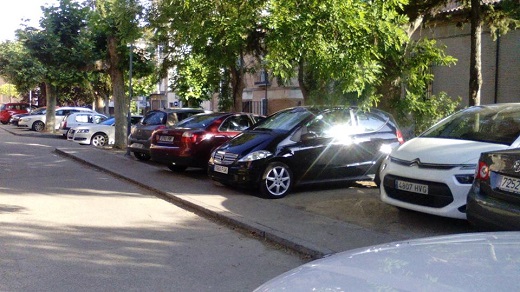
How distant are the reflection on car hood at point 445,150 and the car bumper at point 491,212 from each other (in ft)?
4.42

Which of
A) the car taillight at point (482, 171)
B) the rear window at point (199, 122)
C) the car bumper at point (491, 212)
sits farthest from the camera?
the rear window at point (199, 122)

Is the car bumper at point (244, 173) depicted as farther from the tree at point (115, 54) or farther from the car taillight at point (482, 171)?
the tree at point (115, 54)

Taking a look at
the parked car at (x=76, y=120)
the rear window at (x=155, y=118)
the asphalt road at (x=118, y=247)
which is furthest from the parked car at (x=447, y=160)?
the parked car at (x=76, y=120)

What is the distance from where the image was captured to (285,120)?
34.6ft

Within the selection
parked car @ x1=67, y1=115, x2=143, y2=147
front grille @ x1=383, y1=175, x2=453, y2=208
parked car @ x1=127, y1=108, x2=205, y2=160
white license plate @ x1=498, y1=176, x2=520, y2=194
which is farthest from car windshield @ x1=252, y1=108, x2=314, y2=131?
parked car @ x1=67, y1=115, x2=143, y2=147

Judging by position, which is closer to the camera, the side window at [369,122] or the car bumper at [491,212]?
the car bumper at [491,212]

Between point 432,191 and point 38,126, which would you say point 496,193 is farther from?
point 38,126

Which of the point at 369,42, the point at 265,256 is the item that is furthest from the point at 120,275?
the point at 369,42

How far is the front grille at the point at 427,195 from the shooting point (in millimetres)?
6945

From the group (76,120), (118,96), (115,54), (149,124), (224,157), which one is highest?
(115,54)

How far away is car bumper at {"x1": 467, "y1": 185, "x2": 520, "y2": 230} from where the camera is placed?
16.9ft

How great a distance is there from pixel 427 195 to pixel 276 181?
312 cm

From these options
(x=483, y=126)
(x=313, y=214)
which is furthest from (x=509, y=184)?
(x=313, y=214)

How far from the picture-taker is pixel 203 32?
11.9m
